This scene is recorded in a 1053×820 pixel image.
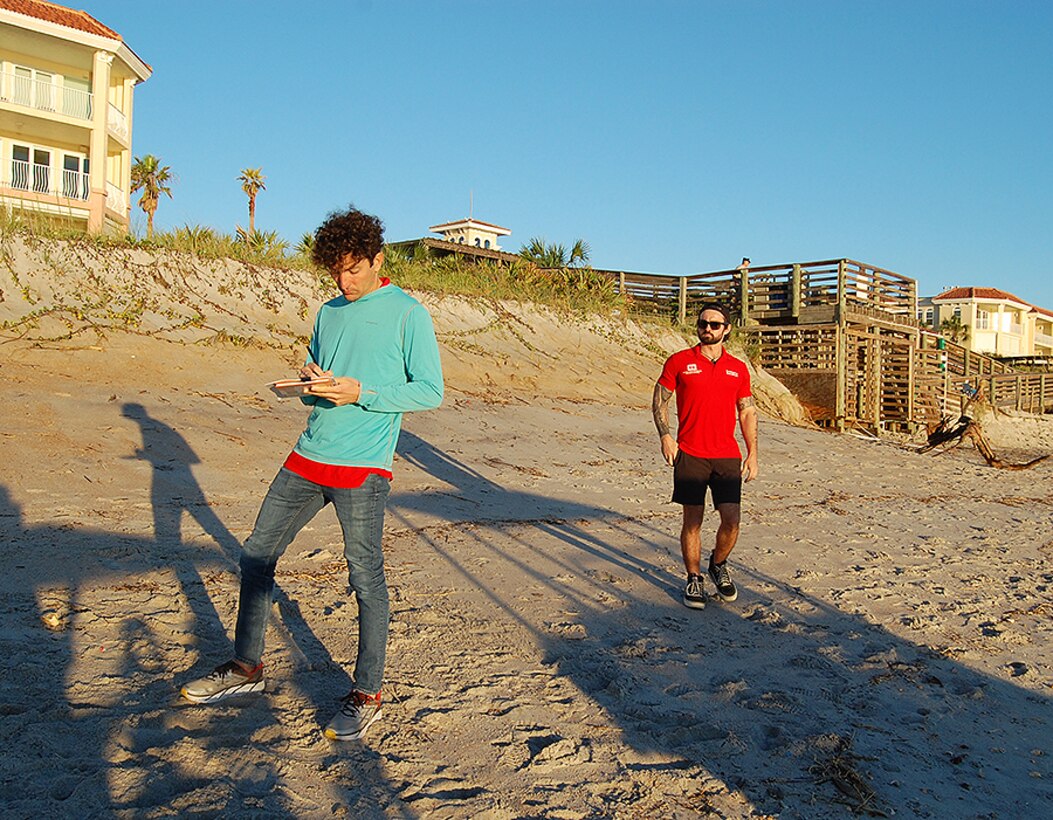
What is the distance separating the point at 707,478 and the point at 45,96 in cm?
2508

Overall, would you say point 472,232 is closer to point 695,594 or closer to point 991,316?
point 991,316

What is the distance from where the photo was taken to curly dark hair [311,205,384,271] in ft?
11.3

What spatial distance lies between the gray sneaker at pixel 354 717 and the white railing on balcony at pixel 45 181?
24.8m

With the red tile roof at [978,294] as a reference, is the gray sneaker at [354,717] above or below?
below

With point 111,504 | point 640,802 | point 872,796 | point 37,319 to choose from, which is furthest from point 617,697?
point 37,319

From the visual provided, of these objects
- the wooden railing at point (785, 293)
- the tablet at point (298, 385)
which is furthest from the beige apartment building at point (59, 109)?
the tablet at point (298, 385)

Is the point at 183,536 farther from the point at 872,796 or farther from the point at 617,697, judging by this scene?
the point at 872,796

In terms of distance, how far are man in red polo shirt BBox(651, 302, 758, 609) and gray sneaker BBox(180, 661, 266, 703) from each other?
2836mm

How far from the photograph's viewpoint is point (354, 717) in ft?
10.8

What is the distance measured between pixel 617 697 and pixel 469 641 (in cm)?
96

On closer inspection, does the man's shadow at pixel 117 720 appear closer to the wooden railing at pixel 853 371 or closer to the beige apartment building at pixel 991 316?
the wooden railing at pixel 853 371

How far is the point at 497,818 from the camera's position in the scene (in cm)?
279

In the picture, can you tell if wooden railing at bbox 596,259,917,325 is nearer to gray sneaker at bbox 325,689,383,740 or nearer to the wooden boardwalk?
the wooden boardwalk

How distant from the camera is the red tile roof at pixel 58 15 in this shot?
2356 cm
